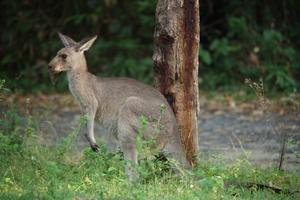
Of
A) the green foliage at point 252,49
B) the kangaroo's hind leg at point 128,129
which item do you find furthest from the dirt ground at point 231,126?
the kangaroo's hind leg at point 128,129

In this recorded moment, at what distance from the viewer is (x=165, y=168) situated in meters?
7.75

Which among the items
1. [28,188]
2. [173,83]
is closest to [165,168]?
[173,83]

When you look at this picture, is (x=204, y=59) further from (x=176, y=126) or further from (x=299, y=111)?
(x=176, y=126)

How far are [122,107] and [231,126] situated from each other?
4067 millimetres

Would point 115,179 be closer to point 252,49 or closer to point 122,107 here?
point 122,107

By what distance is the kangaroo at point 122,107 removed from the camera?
767cm

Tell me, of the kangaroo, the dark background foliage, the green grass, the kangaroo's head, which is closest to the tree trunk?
the kangaroo

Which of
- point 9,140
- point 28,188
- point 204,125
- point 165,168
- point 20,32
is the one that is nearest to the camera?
point 28,188

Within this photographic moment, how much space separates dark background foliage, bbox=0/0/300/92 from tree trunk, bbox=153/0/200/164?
595 cm

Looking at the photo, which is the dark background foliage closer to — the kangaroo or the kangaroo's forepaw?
the kangaroo

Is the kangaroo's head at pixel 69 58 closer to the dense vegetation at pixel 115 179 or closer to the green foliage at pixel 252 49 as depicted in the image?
the dense vegetation at pixel 115 179

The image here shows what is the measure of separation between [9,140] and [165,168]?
1801 millimetres

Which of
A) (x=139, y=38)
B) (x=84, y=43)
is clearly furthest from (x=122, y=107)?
(x=139, y=38)

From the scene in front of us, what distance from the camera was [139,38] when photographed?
1556cm
